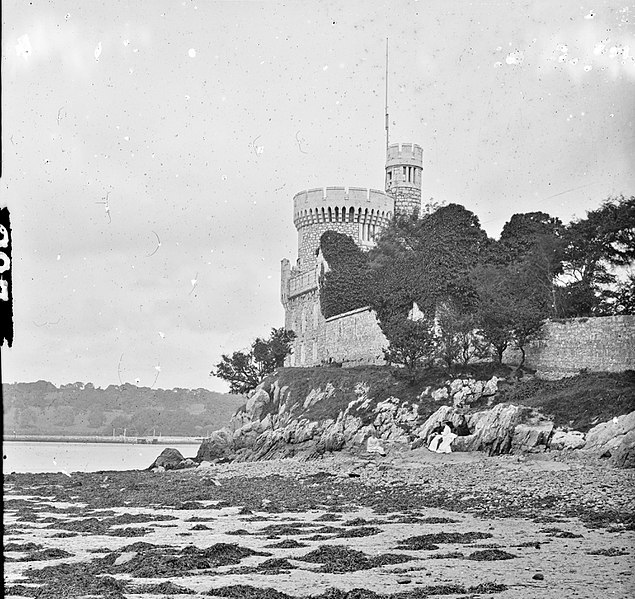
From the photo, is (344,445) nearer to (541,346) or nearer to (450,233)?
(541,346)

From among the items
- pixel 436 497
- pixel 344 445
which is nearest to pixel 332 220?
pixel 344 445

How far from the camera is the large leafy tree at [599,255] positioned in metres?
32.2

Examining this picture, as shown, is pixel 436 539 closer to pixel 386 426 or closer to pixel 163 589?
pixel 163 589

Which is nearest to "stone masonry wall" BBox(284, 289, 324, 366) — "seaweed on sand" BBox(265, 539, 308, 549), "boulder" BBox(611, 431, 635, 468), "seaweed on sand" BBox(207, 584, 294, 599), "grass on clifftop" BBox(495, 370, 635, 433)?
"grass on clifftop" BBox(495, 370, 635, 433)

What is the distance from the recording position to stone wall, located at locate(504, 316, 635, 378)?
28.0 m

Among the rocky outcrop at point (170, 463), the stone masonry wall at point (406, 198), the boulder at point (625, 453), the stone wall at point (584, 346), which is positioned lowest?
the rocky outcrop at point (170, 463)

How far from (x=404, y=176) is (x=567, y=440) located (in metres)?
36.6

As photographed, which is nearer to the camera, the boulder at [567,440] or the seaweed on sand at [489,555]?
the seaweed on sand at [489,555]

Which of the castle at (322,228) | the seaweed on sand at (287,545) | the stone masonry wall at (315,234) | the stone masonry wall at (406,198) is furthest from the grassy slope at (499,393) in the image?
the stone masonry wall at (406,198)

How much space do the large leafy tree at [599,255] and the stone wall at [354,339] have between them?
9491mm

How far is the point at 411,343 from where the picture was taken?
3372 cm

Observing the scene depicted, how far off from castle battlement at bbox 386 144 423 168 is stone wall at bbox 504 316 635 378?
1107 inches

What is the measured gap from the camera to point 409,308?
38156mm

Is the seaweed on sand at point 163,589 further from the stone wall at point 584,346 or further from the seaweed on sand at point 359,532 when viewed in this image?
the stone wall at point 584,346
